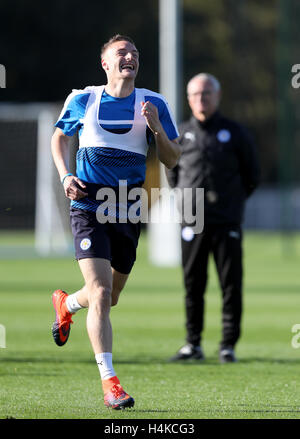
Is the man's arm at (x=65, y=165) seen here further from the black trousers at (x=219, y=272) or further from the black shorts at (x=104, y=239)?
the black trousers at (x=219, y=272)

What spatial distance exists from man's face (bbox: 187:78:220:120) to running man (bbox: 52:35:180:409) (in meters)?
2.13

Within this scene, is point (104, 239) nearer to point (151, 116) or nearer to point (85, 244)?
point (85, 244)

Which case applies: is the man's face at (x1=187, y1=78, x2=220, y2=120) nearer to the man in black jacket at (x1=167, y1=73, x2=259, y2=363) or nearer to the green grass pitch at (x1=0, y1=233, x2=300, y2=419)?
the man in black jacket at (x1=167, y1=73, x2=259, y2=363)

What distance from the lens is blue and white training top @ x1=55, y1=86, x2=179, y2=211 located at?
6.83 m

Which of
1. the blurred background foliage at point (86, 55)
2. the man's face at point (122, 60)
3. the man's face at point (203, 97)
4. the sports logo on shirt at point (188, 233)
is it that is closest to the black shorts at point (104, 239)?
the man's face at point (122, 60)

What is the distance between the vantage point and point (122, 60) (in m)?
6.73

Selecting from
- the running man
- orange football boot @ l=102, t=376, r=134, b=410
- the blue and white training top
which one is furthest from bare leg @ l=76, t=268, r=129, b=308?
orange football boot @ l=102, t=376, r=134, b=410

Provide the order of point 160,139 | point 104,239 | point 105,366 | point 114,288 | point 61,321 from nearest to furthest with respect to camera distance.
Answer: point 105,366 → point 160,139 → point 104,239 → point 114,288 → point 61,321

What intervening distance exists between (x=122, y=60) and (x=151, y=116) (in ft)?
1.52

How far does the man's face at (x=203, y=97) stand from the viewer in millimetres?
9047

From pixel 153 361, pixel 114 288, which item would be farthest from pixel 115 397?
pixel 153 361

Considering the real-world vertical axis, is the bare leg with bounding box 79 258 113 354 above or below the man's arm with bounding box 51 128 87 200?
below

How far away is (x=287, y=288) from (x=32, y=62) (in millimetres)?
29727
